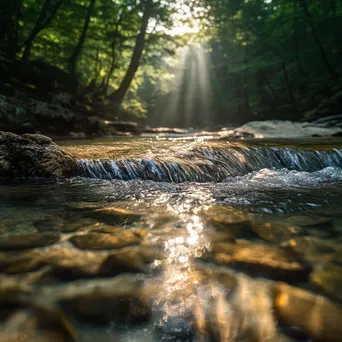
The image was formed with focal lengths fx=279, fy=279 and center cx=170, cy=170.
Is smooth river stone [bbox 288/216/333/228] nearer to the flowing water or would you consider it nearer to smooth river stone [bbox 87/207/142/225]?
the flowing water

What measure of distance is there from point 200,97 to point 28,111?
36234mm

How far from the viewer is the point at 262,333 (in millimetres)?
1229

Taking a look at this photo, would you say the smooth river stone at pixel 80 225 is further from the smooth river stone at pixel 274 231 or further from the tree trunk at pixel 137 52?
the tree trunk at pixel 137 52

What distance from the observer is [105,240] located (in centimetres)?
210

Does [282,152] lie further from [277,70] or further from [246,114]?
[277,70]

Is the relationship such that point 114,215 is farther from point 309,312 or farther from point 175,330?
point 309,312

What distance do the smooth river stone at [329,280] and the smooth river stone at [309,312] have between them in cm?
10

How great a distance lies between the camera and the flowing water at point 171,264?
4.16 ft

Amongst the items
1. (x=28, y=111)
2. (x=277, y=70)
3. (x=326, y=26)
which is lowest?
Answer: (x=28, y=111)

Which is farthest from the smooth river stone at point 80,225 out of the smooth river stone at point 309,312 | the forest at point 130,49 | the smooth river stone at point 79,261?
the forest at point 130,49

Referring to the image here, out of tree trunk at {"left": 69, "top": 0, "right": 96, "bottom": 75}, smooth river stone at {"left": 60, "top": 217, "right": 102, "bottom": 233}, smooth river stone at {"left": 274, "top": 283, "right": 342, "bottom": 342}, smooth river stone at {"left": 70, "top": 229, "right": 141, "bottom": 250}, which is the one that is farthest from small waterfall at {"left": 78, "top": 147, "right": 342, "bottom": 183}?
tree trunk at {"left": 69, "top": 0, "right": 96, "bottom": 75}

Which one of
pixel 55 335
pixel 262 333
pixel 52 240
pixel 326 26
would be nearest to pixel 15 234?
pixel 52 240

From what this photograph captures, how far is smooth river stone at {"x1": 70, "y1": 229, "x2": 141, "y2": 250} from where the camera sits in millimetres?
2002

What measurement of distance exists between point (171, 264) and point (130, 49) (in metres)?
19.6
